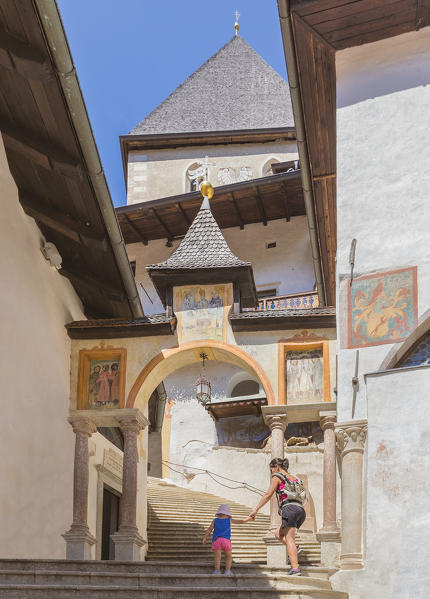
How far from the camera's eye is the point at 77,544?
40.9 feet

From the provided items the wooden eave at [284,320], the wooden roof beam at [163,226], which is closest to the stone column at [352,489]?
the wooden eave at [284,320]

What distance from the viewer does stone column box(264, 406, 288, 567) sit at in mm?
11648

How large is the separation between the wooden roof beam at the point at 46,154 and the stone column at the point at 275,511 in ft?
12.3

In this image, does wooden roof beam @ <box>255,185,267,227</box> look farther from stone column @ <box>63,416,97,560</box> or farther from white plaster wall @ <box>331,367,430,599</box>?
white plaster wall @ <box>331,367,430,599</box>

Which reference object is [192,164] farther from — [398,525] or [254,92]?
[398,525]

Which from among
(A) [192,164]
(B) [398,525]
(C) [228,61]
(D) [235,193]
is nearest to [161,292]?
(B) [398,525]

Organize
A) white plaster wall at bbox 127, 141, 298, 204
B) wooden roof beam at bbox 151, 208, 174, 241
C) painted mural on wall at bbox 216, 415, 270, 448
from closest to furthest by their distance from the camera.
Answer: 1. painted mural on wall at bbox 216, 415, 270, 448
2. wooden roof beam at bbox 151, 208, 174, 241
3. white plaster wall at bbox 127, 141, 298, 204

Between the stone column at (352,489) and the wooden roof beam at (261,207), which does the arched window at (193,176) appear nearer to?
the wooden roof beam at (261,207)

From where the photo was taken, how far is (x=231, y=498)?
74.3ft

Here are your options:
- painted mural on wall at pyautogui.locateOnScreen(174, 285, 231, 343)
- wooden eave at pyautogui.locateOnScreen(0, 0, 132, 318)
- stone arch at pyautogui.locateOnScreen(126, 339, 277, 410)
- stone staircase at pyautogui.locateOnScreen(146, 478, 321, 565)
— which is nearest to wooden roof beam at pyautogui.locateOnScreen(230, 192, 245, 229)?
stone staircase at pyautogui.locateOnScreen(146, 478, 321, 565)

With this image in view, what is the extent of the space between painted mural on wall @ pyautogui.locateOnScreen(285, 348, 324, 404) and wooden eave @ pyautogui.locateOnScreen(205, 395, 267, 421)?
11.9 meters

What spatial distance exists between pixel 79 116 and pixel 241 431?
15429 millimetres

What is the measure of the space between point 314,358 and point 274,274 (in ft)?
43.3

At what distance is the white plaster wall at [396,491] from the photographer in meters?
8.97
